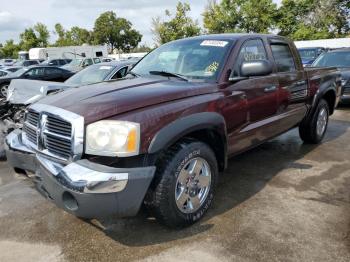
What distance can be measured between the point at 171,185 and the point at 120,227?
0.79 metres

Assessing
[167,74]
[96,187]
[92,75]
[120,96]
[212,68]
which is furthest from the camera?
[92,75]

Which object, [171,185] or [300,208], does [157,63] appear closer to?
A: [171,185]

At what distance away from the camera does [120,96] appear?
122 inches

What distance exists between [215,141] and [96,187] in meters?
1.41

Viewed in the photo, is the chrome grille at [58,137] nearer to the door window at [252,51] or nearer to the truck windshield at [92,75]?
the door window at [252,51]

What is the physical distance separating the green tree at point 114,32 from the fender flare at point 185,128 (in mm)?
69260

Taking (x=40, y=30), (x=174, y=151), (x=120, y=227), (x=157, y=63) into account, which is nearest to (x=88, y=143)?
(x=174, y=151)

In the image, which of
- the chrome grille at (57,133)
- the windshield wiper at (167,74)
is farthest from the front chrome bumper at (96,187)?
the windshield wiper at (167,74)

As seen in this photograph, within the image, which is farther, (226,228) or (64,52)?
(64,52)

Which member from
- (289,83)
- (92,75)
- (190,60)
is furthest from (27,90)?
(289,83)

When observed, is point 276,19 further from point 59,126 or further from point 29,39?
point 29,39

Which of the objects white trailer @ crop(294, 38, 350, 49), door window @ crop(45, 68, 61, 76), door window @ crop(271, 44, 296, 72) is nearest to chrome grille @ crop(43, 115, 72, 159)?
door window @ crop(271, 44, 296, 72)

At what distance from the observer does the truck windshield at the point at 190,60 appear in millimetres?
3789

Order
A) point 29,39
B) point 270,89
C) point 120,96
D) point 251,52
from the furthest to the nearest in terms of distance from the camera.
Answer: point 29,39, point 270,89, point 251,52, point 120,96
